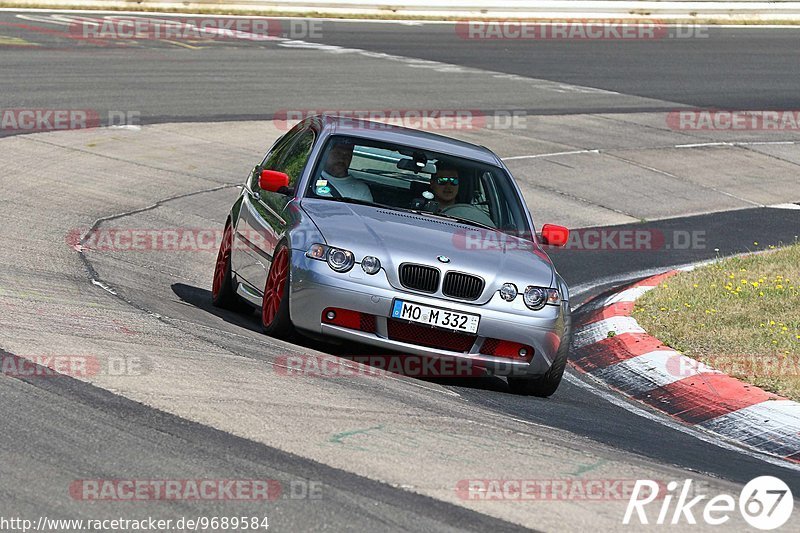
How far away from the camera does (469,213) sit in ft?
31.3

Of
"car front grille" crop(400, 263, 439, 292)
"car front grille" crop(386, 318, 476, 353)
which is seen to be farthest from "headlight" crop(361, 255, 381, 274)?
"car front grille" crop(386, 318, 476, 353)

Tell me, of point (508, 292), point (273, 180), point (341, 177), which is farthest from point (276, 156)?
point (508, 292)

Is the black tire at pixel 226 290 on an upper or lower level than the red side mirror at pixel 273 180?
lower

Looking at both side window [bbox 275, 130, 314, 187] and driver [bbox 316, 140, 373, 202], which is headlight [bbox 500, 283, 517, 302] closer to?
driver [bbox 316, 140, 373, 202]

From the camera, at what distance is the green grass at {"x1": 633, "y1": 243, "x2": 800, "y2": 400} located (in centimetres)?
901

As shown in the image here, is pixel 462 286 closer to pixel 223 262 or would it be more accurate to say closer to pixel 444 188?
pixel 444 188

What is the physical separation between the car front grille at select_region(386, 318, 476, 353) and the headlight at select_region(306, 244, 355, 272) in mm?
425

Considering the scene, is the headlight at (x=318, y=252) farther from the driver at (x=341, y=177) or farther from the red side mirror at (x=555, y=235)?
the red side mirror at (x=555, y=235)

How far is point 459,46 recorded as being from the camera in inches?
1149

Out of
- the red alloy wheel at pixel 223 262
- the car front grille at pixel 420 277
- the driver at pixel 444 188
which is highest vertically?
the driver at pixel 444 188

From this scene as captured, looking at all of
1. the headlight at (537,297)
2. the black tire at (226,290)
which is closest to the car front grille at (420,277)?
the headlight at (537,297)

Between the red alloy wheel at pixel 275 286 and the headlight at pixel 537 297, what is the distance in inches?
58.6

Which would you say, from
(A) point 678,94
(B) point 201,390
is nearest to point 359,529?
(B) point 201,390

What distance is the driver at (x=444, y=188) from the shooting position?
9.57 metres
